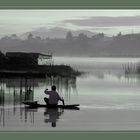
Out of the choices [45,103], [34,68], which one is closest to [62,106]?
[45,103]

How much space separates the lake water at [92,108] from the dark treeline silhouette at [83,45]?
0.45 feet

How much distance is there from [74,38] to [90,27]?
0.97 feet

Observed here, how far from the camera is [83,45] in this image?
928 cm

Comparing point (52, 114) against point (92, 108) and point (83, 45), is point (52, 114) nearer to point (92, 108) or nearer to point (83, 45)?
point (92, 108)

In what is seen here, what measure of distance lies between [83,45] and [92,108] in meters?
1.37

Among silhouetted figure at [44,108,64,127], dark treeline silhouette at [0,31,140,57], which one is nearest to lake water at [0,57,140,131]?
silhouetted figure at [44,108,64,127]

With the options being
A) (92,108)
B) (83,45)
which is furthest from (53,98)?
(83,45)

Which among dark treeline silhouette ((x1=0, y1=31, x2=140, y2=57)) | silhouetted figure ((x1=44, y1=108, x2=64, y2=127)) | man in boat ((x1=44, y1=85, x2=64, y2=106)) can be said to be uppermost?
dark treeline silhouette ((x1=0, y1=31, x2=140, y2=57))

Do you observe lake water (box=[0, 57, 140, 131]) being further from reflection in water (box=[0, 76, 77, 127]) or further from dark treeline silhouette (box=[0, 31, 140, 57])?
dark treeline silhouette (box=[0, 31, 140, 57])

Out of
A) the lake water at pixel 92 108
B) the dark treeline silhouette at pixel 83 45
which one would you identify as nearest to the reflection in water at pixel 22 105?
the lake water at pixel 92 108

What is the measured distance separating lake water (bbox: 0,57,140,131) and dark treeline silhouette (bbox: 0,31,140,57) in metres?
0.14

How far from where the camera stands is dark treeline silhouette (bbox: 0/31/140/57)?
9.05m

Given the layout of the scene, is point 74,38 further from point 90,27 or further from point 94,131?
point 94,131
